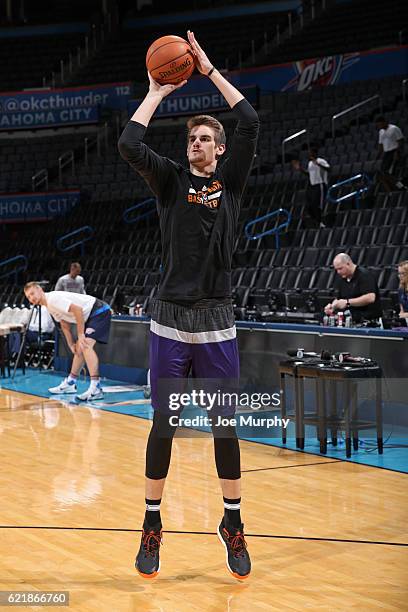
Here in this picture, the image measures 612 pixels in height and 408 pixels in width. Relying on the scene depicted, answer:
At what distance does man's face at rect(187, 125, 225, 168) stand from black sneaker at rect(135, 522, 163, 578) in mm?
1534

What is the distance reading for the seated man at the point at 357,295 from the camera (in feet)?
27.8

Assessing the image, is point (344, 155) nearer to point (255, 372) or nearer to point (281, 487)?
point (255, 372)

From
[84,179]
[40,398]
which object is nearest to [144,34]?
[84,179]

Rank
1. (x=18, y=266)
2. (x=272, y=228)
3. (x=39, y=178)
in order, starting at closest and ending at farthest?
(x=272, y=228) < (x=18, y=266) < (x=39, y=178)

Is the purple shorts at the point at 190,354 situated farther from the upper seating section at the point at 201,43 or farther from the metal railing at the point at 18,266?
the upper seating section at the point at 201,43

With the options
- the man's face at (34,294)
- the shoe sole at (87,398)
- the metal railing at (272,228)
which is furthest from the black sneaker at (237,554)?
the metal railing at (272,228)

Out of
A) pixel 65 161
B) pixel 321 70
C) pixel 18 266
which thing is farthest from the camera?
pixel 65 161

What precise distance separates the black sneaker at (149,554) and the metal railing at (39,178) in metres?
20.3

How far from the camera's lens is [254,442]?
7.52 metres

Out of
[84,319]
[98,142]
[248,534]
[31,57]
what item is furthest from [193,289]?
[31,57]

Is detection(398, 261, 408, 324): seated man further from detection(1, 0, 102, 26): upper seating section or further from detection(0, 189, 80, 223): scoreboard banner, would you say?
detection(1, 0, 102, 26): upper seating section

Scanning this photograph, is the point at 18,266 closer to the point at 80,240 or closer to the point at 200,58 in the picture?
the point at 80,240

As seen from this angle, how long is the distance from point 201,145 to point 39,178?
2097 cm

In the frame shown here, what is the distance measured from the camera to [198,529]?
471 centimetres
